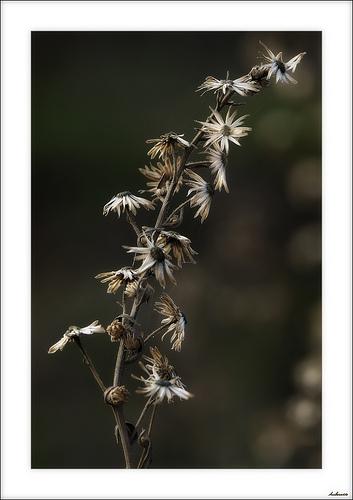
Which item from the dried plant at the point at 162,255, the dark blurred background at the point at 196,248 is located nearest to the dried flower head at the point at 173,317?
the dried plant at the point at 162,255

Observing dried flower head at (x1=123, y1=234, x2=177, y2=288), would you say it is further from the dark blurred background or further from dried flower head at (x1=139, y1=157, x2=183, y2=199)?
the dark blurred background

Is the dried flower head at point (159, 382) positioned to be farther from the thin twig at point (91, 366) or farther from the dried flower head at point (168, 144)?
the dried flower head at point (168, 144)

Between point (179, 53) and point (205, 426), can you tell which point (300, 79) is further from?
point (205, 426)

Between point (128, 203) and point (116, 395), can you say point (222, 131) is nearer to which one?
point (128, 203)

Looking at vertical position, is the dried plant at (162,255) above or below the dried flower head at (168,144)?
below

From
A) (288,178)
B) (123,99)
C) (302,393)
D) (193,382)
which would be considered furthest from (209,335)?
(123,99)

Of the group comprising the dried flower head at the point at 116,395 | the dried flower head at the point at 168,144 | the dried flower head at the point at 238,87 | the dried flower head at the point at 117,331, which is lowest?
the dried flower head at the point at 116,395

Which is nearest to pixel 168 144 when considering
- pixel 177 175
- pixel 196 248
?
pixel 177 175
